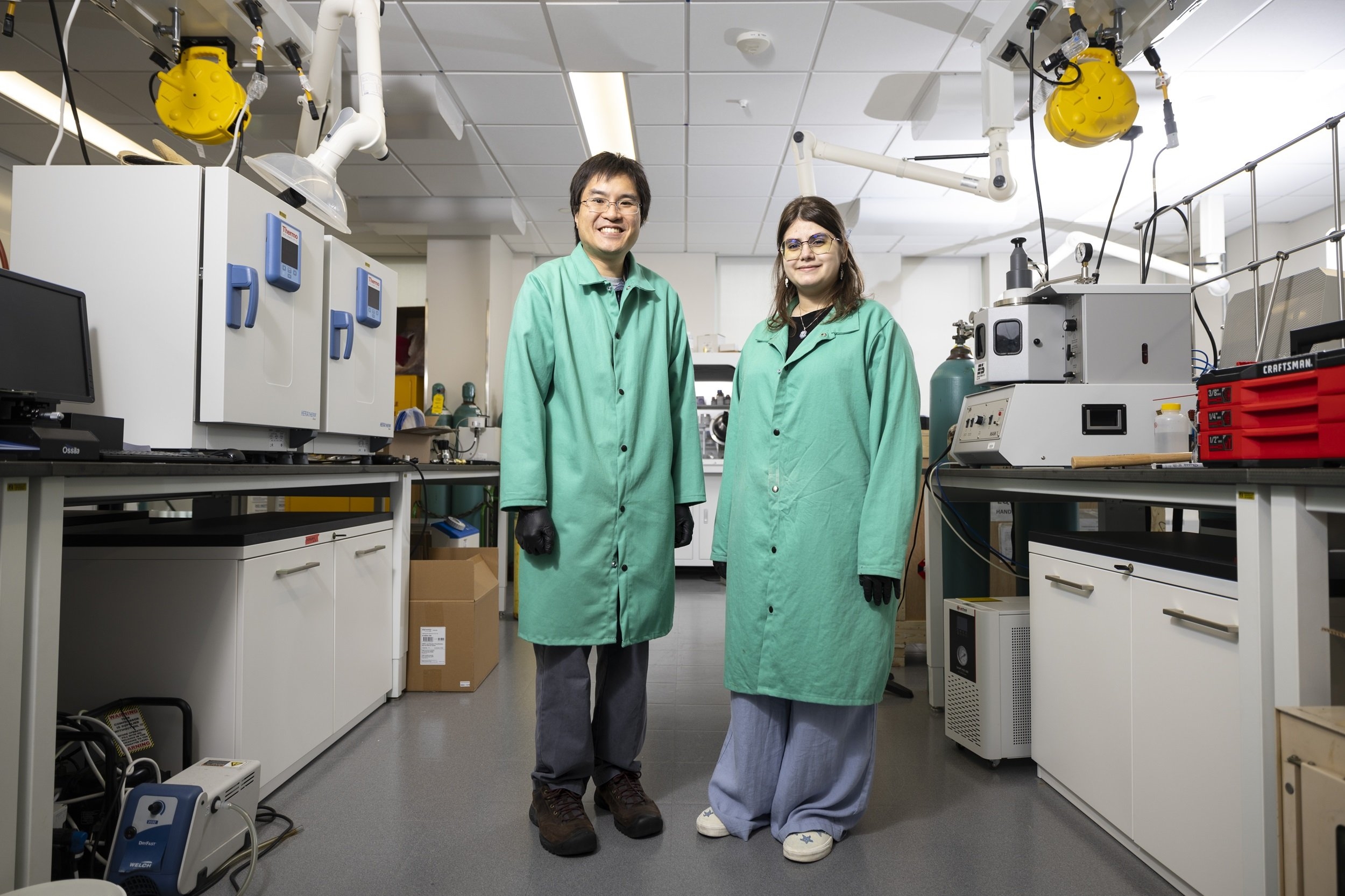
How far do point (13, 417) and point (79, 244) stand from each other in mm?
740

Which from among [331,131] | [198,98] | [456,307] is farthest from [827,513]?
[456,307]

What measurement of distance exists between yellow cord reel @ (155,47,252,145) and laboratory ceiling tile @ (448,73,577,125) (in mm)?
1296

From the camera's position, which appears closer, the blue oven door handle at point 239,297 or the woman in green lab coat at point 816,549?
the woman in green lab coat at point 816,549

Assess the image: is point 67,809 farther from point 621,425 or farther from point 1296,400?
point 1296,400

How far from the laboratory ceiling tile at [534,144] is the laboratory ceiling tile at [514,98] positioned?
7cm

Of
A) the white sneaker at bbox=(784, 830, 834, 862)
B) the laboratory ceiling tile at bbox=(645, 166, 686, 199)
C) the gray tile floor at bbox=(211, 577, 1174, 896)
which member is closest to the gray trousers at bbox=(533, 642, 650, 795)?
the gray tile floor at bbox=(211, 577, 1174, 896)

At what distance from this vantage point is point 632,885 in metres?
1.38

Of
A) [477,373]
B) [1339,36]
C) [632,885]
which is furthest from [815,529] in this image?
[477,373]

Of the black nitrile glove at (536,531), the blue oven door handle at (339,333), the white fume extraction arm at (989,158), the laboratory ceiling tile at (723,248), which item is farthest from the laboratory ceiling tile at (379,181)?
the black nitrile glove at (536,531)

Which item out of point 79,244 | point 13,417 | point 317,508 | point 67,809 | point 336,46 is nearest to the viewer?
point 13,417

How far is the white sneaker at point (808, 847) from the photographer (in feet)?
4.77

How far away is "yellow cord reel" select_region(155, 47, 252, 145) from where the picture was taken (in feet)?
8.36

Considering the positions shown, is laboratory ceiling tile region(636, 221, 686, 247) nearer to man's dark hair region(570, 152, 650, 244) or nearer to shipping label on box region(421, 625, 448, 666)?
shipping label on box region(421, 625, 448, 666)

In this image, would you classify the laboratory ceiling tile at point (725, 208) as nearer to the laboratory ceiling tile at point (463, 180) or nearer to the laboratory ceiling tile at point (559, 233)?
the laboratory ceiling tile at point (559, 233)
